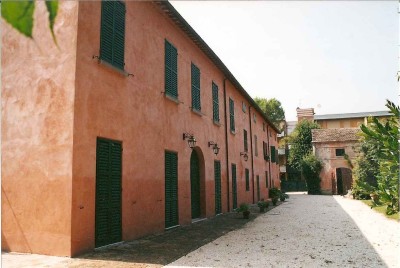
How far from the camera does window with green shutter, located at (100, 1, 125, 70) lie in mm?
7180

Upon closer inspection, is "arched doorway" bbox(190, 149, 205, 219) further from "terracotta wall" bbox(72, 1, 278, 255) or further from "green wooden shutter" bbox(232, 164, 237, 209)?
"green wooden shutter" bbox(232, 164, 237, 209)

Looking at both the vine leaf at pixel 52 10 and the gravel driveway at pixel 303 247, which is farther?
the gravel driveway at pixel 303 247

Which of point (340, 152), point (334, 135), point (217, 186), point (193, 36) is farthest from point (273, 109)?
point (193, 36)

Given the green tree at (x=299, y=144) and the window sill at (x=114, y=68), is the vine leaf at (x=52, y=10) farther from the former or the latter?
the green tree at (x=299, y=144)

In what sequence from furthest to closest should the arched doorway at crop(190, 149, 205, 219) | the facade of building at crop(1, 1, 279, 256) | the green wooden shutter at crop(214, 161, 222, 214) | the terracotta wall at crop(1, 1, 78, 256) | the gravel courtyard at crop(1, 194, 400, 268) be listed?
the green wooden shutter at crop(214, 161, 222, 214)
the arched doorway at crop(190, 149, 205, 219)
the facade of building at crop(1, 1, 279, 256)
the terracotta wall at crop(1, 1, 78, 256)
the gravel courtyard at crop(1, 194, 400, 268)

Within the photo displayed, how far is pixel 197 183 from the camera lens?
12.6 metres

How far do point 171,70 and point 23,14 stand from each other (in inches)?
375

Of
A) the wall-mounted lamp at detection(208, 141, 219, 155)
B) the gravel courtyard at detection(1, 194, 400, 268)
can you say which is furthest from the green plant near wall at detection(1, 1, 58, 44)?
the wall-mounted lamp at detection(208, 141, 219, 155)

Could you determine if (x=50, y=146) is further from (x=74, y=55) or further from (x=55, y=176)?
(x=74, y=55)

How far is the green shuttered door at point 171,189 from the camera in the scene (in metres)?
9.48

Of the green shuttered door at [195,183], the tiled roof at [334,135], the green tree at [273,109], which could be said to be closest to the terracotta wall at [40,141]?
the green shuttered door at [195,183]

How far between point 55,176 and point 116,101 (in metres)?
2.19

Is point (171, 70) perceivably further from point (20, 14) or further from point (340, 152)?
point (340, 152)

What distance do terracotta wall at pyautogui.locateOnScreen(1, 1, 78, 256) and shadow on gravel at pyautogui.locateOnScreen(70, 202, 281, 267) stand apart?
0.88m
